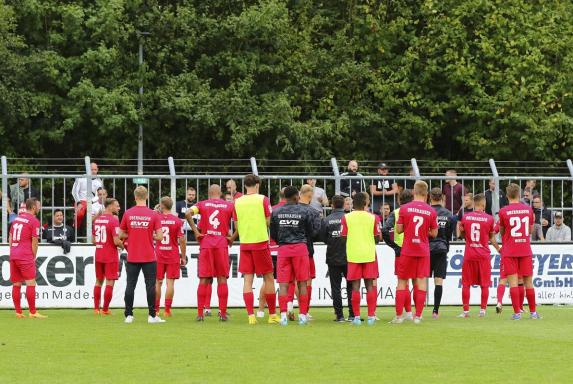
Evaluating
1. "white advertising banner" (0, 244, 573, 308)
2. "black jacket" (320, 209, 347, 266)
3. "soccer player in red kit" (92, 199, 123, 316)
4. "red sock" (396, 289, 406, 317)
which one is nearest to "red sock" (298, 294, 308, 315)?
"black jacket" (320, 209, 347, 266)

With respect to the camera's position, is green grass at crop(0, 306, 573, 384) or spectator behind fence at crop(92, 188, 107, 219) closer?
green grass at crop(0, 306, 573, 384)

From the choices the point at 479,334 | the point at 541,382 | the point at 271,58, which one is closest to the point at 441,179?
the point at 479,334

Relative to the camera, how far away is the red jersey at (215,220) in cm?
2017

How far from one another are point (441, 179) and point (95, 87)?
1151 cm

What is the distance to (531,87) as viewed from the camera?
35188 millimetres

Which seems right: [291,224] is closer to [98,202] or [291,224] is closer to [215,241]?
[215,241]

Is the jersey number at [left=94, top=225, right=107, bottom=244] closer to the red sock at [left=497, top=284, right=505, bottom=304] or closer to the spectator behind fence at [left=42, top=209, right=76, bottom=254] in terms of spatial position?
the spectator behind fence at [left=42, top=209, right=76, bottom=254]

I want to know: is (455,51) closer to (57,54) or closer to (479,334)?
(57,54)

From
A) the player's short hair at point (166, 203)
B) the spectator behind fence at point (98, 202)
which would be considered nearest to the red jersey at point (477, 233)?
the player's short hair at point (166, 203)

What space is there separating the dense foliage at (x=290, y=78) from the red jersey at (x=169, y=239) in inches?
476

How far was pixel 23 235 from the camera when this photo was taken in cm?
2108

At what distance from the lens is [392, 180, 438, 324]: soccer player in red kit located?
62.4ft

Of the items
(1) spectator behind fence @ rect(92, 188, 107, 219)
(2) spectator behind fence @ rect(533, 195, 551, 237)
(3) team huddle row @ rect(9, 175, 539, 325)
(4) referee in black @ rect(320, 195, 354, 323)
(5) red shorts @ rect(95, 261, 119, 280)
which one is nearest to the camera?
(3) team huddle row @ rect(9, 175, 539, 325)

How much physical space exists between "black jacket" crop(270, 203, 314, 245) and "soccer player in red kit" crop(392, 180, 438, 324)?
130 centimetres
